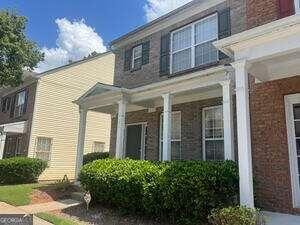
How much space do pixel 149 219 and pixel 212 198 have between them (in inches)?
80.3

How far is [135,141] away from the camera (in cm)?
1501

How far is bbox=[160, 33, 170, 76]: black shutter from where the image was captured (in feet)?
44.2

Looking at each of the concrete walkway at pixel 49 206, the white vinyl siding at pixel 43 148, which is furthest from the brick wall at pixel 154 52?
the white vinyl siding at pixel 43 148

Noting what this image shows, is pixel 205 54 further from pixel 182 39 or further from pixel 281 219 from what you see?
pixel 281 219

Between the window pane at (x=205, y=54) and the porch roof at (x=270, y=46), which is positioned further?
the window pane at (x=205, y=54)

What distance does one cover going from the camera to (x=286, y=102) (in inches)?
341

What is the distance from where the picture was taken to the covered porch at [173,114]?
9.36 meters

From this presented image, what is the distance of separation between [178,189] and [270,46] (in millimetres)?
3851

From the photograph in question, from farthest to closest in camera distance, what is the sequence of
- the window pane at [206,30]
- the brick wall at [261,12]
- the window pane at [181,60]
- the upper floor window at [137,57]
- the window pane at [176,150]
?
1. the upper floor window at [137,57]
2. the window pane at [181,60]
3. the window pane at [176,150]
4. the window pane at [206,30]
5. the brick wall at [261,12]

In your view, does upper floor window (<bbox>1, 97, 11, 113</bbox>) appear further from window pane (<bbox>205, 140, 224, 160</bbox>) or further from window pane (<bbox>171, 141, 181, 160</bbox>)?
window pane (<bbox>205, 140, 224, 160</bbox>)

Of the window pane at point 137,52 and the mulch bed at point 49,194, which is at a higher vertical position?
the window pane at point 137,52

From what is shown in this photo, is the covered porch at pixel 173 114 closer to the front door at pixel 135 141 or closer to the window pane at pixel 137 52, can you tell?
the front door at pixel 135 141

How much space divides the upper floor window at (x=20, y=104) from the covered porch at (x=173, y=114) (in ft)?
30.5

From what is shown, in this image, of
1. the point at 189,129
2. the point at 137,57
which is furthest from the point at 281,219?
the point at 137,57
